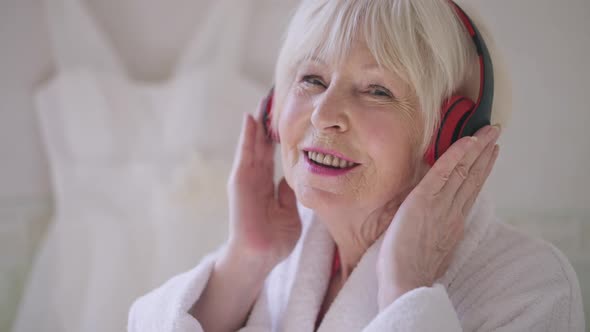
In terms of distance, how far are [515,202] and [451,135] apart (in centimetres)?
68

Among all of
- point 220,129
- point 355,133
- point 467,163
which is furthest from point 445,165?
point 220,129

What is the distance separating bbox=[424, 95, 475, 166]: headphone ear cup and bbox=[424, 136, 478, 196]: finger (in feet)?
0.06

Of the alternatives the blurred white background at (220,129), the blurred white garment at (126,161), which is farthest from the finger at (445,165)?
the blurred white garment at (126,161)

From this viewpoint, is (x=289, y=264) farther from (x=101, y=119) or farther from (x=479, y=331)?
(x=101, y=119)

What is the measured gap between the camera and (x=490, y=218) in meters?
0.99

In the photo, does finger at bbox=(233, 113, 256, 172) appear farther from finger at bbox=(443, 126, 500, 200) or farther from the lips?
finger at bbox=(443, 126, 500, 200)

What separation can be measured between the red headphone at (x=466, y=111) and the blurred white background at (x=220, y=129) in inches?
21.6

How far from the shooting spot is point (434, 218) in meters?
0.89

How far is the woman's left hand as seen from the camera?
0.86 metres

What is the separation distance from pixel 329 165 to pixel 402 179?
129mm

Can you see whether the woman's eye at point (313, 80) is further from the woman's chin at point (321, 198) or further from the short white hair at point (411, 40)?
the woman's chin at point (321, 198)

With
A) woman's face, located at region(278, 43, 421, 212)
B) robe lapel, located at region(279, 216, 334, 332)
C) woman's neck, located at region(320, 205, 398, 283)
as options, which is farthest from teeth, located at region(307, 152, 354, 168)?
robe lapel, located at region(279, 216, 334, 332)

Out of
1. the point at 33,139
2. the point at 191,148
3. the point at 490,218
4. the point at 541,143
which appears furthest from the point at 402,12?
the point at 33,139

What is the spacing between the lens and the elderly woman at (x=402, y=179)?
851 millimetres
